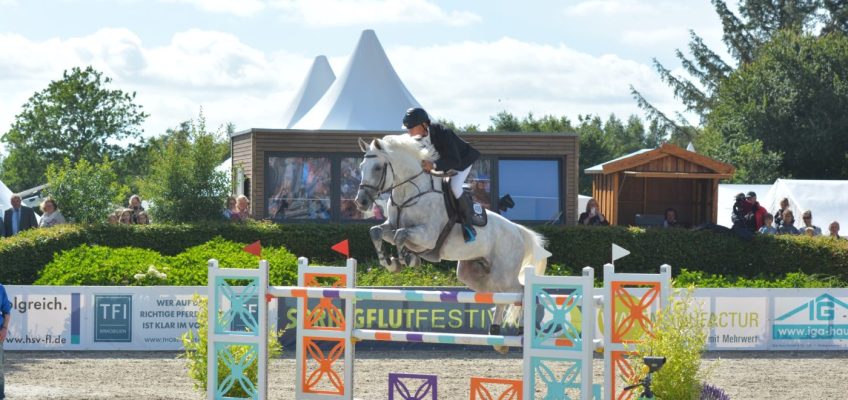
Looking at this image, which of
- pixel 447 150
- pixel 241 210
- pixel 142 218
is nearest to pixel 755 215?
pixel 241 210

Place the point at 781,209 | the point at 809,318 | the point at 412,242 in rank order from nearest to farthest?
1. the point at 412,242
2. the point at 809,318
3. the point at 781,209

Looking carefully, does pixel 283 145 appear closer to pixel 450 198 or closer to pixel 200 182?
pixel 200 182

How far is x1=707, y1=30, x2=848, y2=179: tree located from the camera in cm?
3503

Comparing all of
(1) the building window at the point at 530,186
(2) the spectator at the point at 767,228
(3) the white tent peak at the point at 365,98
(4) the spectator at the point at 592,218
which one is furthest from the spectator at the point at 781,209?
(3) the white tent peak at the point at 365,98

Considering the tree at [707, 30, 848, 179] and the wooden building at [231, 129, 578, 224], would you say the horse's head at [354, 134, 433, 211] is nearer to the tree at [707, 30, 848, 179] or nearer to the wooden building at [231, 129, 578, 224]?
the wooden building at [231, 129, 578, 224]

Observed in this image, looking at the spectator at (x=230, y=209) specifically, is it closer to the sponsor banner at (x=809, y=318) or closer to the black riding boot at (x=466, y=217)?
the sponsor banner at (x=809, y=318)

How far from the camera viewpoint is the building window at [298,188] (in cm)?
1777

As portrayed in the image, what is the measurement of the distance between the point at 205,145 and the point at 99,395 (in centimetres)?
834

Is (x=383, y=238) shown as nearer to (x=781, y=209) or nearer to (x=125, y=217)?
(x=125, y=217)

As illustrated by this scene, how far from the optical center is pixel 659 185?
74.9ft

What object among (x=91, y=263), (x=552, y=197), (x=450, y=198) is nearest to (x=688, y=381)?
(x=450, y=198)

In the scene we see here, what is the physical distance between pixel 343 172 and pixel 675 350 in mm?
10713

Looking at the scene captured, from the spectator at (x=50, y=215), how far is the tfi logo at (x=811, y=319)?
10.4 meters

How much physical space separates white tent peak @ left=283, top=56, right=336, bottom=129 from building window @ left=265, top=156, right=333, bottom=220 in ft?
23.2
